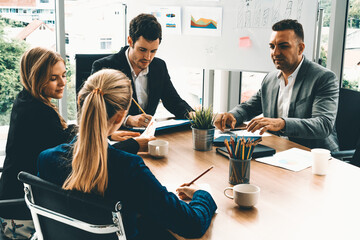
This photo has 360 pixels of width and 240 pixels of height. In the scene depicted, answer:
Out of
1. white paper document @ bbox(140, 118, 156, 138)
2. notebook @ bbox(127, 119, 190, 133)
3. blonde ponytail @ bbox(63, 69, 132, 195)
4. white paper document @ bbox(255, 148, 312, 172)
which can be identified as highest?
blonde ponytail @ bbox(63, 69, 132, 195)

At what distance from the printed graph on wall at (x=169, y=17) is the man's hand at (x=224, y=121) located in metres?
1.19

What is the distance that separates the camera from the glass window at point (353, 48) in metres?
3.05

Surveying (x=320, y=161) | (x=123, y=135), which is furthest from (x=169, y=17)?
(x=320, y=161)

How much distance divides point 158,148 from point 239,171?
0.46 metres

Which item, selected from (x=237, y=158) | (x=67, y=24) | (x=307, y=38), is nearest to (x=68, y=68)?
(x=67, y=24)

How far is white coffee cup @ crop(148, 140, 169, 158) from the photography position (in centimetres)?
174

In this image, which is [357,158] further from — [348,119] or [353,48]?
[353,48]

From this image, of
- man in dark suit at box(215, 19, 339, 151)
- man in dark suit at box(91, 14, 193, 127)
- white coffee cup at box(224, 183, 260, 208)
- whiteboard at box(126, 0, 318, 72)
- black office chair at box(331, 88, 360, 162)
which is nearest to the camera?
white coffee cup at box(224, 183, 260, 208)

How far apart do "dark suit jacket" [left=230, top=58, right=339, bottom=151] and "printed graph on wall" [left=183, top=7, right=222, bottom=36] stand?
34.1 inches

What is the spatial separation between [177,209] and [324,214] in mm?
494

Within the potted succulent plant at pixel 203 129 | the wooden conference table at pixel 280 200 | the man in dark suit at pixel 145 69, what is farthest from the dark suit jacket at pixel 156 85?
the wooden conference table at pixel 280 200

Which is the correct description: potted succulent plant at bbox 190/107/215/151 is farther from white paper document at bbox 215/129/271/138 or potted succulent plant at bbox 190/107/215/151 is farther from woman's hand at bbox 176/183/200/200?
woman's hand at bbox 176/183/200/200

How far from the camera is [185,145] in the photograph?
1.96m

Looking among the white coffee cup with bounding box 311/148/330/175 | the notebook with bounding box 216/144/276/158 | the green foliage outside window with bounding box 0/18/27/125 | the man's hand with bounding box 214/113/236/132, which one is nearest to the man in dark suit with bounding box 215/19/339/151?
the man's hand with bounding box 214/113/236/132
